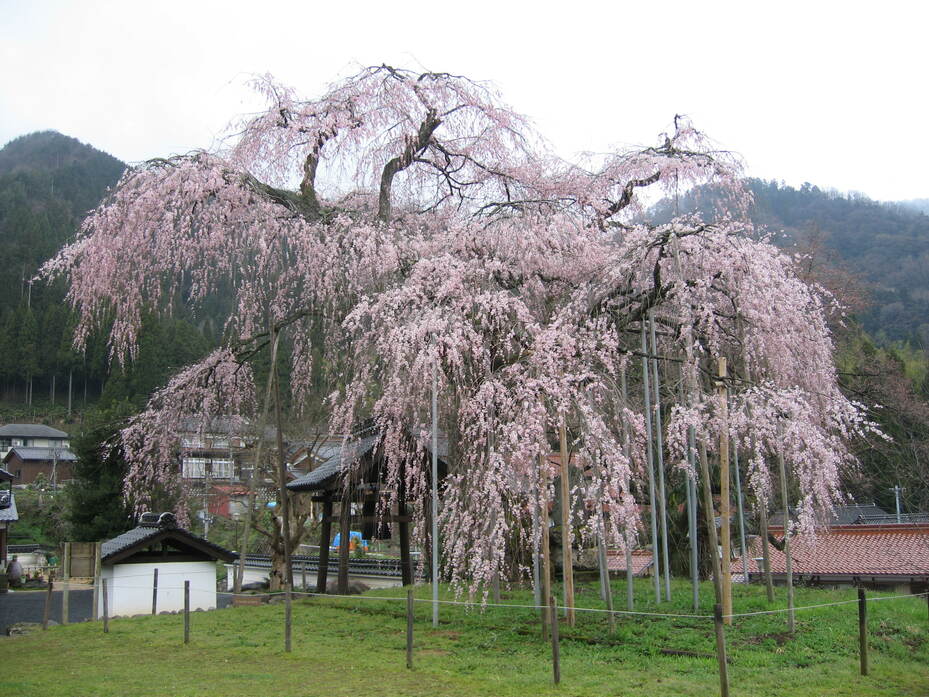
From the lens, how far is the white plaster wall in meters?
12.5

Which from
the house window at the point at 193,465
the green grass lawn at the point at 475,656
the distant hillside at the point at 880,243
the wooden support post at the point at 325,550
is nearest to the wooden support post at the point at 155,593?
the green grass lawn at the point at 475,656

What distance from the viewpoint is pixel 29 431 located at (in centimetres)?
4919

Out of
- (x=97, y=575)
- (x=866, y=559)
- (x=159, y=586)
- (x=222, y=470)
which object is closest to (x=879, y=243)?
(x=866, y=559)

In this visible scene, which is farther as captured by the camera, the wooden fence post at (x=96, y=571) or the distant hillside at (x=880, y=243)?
the distant hillside at (x=880, y=243)

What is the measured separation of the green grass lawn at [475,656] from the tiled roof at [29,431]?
43769 mm

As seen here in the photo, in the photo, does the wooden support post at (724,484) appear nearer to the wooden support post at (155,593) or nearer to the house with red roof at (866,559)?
the house with red roof at (866,559)

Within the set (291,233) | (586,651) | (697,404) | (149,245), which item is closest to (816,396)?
(697,404)

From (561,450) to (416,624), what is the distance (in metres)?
3.35

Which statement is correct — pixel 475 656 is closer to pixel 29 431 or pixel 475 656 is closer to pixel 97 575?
pixel 97 575

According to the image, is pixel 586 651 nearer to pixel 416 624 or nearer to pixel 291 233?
pixel 416 624

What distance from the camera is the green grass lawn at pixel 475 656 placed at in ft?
22.0

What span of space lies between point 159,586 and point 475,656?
7.36 m

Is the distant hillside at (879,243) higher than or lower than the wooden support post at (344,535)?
higher

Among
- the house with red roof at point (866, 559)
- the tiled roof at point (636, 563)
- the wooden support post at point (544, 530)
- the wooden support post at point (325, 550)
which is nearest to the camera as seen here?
the wooden support post at point (544, 530)
